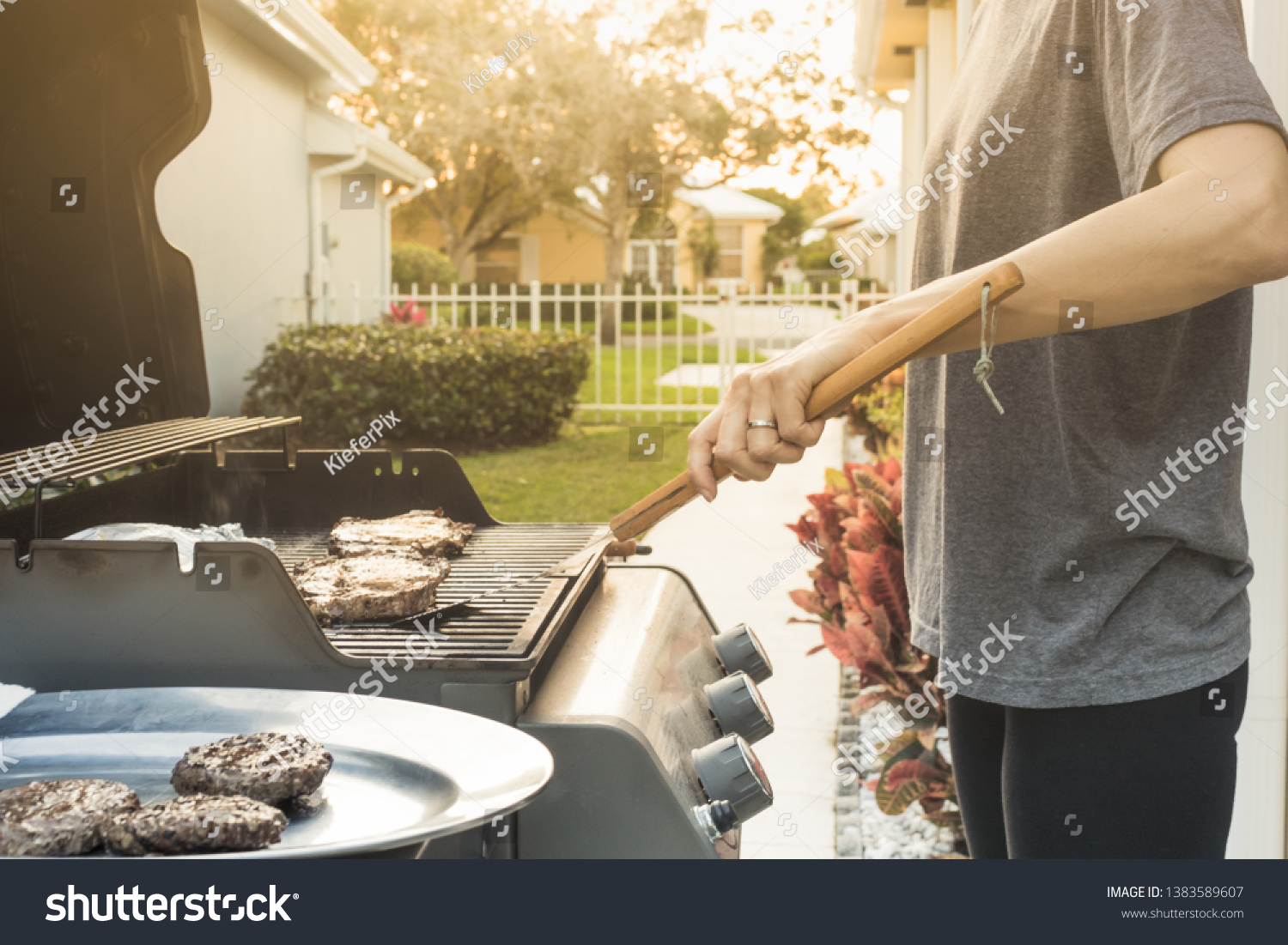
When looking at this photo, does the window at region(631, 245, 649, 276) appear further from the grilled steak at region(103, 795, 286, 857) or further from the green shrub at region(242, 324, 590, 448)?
the grilled steak at region(103, 795, 286, 857)

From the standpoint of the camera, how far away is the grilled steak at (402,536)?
176cm

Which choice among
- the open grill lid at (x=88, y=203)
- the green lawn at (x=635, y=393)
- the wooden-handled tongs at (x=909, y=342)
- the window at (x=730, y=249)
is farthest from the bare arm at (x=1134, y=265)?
the window at (x=730, y=249)

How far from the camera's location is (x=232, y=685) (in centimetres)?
113

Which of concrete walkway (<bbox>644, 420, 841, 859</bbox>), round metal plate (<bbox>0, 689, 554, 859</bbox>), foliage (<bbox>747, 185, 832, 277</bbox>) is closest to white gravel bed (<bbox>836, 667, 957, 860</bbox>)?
concrete walkway (<bbox>644, 420, 841, 859</bbox>)

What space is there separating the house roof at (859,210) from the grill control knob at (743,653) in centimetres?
Result: 1587

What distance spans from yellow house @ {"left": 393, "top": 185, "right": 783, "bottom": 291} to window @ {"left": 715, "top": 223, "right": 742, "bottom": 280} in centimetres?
6

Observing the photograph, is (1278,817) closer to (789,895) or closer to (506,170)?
(789,895)

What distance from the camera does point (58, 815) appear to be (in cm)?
86

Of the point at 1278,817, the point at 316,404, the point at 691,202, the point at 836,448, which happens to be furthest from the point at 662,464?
the point at 691,202

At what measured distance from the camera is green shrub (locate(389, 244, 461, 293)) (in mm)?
16797

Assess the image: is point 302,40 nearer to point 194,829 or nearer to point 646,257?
point 194,829

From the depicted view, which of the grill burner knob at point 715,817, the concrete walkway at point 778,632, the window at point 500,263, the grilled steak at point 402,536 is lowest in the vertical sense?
the concrete walkway at point 778,632

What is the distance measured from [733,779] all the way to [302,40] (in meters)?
9.35

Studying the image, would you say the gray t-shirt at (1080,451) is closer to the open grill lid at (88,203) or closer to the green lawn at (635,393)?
the open grill lid at (88,203)
